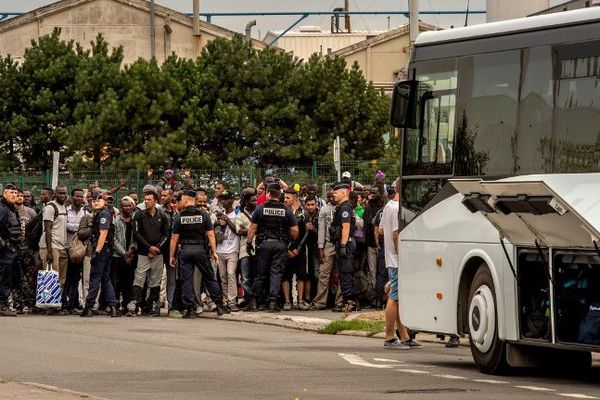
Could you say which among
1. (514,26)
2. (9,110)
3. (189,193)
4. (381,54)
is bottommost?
(189,193)

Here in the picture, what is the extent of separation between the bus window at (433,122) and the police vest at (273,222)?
336 inches

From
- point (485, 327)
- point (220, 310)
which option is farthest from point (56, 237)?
point (485, 327)

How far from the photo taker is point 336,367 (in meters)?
16.4

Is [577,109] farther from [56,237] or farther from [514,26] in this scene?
[56,237]

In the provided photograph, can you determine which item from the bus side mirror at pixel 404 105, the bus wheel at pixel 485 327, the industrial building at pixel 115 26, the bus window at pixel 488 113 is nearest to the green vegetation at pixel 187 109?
the industrial building at pixel 115 26

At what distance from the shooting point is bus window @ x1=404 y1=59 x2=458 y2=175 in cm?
1725

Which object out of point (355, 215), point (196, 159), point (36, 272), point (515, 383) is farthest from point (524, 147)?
point (196, 159)

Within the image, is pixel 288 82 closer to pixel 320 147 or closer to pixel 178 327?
pixel 320 147

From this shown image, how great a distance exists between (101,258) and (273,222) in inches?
106

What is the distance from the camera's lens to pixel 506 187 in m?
15.0

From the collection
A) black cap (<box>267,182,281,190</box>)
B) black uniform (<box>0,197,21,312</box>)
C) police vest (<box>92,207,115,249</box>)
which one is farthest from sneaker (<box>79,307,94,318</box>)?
black cap (<box>267,182,281,190</box>)

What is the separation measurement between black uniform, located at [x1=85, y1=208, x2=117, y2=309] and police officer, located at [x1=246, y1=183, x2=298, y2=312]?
2.14 m

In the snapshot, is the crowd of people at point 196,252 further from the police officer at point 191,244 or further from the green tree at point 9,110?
the green tree at point 9,110

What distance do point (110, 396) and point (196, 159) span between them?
125 ft
